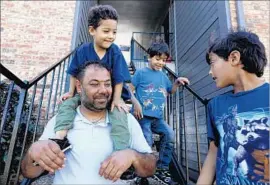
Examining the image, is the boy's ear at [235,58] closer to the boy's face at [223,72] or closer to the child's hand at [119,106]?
the boy's face at [223,72]

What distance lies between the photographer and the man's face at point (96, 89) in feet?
5.01

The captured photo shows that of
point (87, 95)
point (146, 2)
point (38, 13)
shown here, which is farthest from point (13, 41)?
point (146, 2)

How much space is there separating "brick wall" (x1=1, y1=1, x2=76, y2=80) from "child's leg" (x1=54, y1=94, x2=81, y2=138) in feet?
11.5

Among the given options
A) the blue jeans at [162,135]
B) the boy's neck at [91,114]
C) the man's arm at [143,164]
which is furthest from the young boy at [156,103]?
the man's arm at [143,164]

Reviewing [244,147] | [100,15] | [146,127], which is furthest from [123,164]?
[146,127]

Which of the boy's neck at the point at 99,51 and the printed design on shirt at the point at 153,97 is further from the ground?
the boy's neck at the point at 99,51

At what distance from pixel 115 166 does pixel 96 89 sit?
550 millimetres

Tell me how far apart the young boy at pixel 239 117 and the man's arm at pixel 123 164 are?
31cm

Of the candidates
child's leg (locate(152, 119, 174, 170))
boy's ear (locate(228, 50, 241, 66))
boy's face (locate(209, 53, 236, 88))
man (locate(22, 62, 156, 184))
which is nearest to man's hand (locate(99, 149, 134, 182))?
man (locate(22, 62, 156, 184))

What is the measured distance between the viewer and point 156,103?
2.63 meters

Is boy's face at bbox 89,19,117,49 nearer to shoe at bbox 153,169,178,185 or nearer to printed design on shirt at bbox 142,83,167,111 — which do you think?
printed design on shirt at bbox 142,83,167,111

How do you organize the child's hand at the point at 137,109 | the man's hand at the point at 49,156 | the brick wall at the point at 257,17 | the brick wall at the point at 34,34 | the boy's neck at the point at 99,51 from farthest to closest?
the brick wall at the point at 34,34 → the brick wall at the point at 257,17 → the child's hand at the point at 137,109 → the boy's neck at the point at 99,51 → the man's hand at the point at 49,156

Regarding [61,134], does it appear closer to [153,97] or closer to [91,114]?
[91,114]

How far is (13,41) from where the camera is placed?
4.87m
